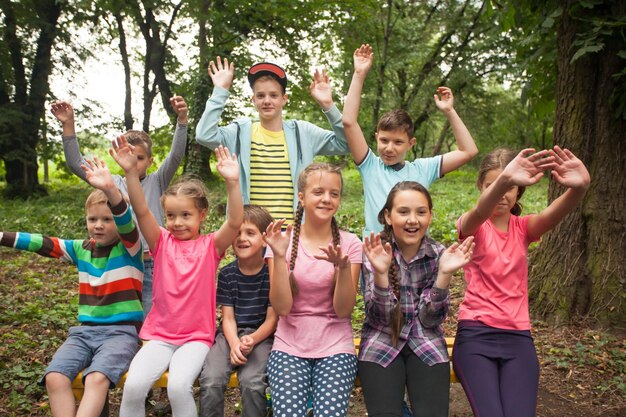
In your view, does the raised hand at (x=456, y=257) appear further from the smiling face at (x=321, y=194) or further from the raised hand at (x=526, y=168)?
the smiling face at (x=321, y=194)

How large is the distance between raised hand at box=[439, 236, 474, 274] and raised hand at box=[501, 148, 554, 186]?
1.21 ft

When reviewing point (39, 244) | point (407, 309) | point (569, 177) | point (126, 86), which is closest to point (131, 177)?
point (39, 244)

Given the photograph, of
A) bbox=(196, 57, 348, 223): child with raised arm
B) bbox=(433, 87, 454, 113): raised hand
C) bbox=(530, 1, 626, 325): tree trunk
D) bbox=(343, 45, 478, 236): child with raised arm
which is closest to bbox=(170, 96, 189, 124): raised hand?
bbox=(196, 57, 348, 223): child with raised arm

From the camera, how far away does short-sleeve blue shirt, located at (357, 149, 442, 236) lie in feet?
11.0

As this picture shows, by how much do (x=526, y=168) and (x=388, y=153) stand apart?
85 centimetres

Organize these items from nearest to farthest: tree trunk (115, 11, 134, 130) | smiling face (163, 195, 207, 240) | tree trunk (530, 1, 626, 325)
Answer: smiling face (163, 195, 207, 240)
tree trunk (530, 1, 626, 325)
tree trunk (115, 11, 134, 130)

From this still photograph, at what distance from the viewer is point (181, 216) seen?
3.12m

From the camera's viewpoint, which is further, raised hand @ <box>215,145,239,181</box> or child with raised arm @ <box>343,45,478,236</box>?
child with raised arm @ <box>343,45,478,236</box>

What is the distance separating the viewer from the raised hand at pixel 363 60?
3.47m

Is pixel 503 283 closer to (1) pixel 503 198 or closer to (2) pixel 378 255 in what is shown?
(1) pixel 503 198

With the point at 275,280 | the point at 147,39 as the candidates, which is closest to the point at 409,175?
the point at 275,280

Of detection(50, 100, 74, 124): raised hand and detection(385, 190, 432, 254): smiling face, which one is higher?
detection(50, 100, 74, 124): raised hand

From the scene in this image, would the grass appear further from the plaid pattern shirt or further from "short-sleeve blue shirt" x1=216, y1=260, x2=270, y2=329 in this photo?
the plaid pattern shirt

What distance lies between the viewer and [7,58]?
1541 cm
